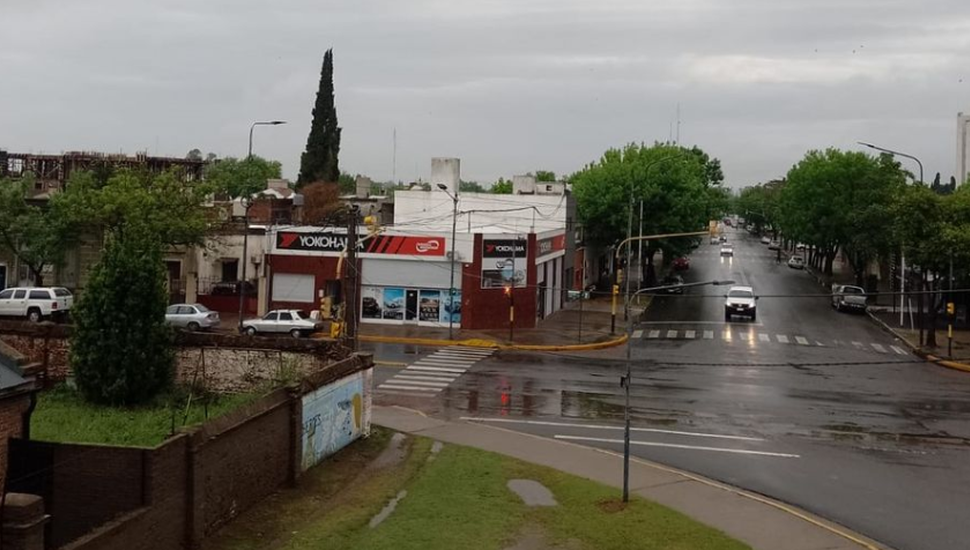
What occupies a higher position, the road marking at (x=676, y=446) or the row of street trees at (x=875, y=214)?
the row of street trees at (x=875, y=214)

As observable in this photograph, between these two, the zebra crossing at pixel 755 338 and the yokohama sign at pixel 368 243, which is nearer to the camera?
the zebra crossing at pixel 755 338

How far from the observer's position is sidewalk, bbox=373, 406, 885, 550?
18525mm

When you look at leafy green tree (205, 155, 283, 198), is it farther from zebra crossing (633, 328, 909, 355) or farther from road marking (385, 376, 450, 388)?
road marking (385, 376, 450, 388)

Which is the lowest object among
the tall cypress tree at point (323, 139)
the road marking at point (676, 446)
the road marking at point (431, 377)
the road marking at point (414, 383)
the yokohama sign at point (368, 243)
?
the road marking at point (676, 446)

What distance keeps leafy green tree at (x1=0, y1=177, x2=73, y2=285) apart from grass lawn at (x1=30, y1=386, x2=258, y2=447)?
24697mm

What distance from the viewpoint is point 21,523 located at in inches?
481

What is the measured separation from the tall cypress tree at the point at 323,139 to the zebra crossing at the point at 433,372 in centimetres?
5556

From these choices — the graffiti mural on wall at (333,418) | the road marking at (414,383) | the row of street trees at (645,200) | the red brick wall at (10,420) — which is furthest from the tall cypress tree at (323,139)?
the red brick wall at (10,420)

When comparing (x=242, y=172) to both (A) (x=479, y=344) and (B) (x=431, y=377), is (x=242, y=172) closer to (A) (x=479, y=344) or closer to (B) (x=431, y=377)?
(A) (x=479, y=344)

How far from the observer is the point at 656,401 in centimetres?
3200

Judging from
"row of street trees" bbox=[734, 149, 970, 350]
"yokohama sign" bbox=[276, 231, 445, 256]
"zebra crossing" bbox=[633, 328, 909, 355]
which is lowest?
"zebra crossing" bbox=[633, 328, 909, 355]

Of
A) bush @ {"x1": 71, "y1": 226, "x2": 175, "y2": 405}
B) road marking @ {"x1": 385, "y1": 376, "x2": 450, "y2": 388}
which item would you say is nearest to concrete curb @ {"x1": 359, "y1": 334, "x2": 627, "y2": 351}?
road marking @ {"x1": 385, "y1": 376, "x2": 450, "y2": 388}

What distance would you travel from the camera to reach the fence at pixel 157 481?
1530 centimetres

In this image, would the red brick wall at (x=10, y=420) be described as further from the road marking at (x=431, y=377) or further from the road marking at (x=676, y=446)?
the road marking at (x=431, y=377)
